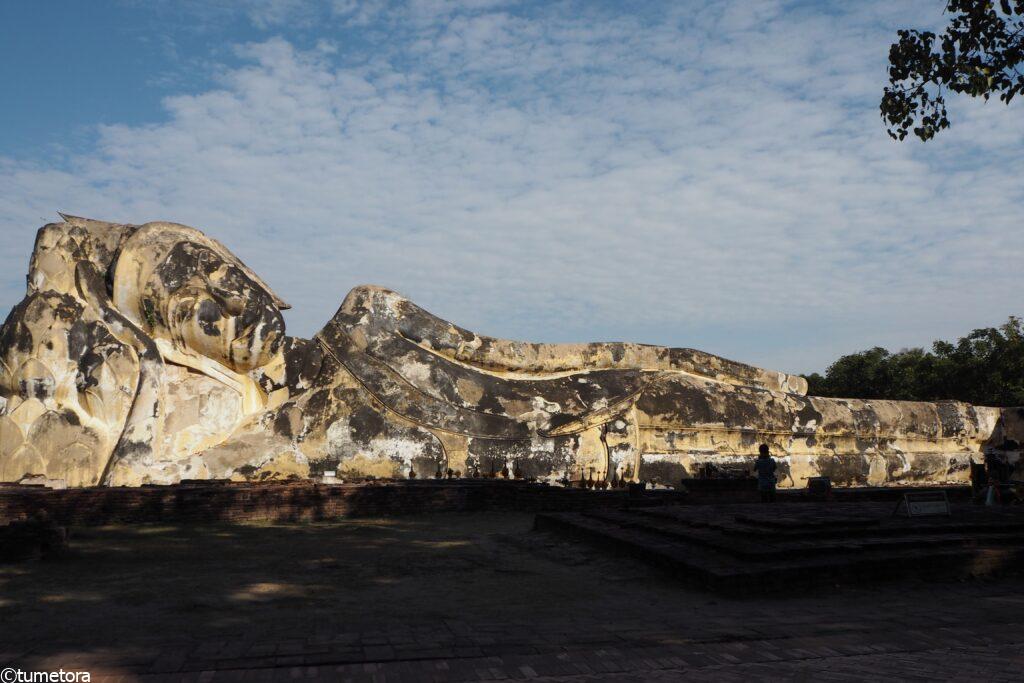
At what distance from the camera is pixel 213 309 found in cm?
1105

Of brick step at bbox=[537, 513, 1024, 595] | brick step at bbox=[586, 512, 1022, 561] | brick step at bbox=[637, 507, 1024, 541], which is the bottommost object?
brick step at bbox=[537, 513, 1024, 595]

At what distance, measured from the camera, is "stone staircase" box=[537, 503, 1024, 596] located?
5.54 m

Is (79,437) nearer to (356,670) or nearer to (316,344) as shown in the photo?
(316,344)

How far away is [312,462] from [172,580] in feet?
17.7

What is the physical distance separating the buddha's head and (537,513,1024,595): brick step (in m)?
6.63

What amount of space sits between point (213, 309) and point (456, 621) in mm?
7625

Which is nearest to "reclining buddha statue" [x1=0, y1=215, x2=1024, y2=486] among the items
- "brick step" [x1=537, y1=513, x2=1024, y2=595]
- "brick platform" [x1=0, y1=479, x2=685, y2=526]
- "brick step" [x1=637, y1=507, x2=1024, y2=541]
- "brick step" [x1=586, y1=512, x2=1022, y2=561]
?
"brick platform" [x1=0, y1=479, x2=685, y2=526]

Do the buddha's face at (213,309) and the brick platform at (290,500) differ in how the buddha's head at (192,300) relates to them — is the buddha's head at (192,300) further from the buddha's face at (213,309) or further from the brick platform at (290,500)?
the brick platform at (290,500)

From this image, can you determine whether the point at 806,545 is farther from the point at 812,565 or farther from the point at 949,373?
the point at 949,373

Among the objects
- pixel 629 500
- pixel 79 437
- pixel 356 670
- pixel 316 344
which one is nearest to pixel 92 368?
pixel 79 437

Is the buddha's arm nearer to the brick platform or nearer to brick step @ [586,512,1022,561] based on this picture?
the brick platform

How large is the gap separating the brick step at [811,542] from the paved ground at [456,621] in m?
0.43

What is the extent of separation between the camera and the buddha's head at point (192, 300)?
10984 mm

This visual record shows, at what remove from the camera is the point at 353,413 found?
11453 mm
